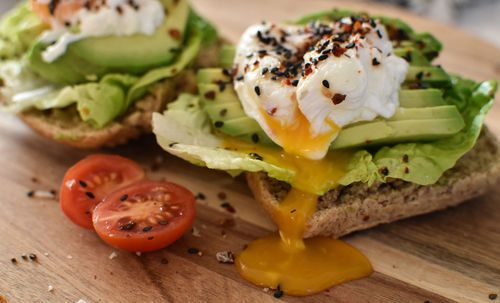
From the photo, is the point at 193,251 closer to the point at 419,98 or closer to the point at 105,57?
the point at 105,57

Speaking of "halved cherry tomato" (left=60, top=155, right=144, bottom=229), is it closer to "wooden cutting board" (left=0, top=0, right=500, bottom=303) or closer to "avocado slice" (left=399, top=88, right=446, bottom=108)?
"wooden cutting board" (left=0, top=0, right=500, bottom=303)

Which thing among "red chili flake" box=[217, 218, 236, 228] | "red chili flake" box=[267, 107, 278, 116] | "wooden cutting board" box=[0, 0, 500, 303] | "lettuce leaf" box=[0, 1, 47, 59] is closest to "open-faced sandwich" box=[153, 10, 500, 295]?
"red chili flake" box=[267, 107, 278, 116]

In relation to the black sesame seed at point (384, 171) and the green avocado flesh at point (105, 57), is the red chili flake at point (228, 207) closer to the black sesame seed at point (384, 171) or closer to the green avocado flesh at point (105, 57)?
the black sesame seed at point (384, 171)

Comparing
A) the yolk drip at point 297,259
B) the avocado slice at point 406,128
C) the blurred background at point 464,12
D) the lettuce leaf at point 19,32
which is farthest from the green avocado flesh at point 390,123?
the blurred background at point 464,12

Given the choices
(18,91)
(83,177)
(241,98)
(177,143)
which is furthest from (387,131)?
(18,91)

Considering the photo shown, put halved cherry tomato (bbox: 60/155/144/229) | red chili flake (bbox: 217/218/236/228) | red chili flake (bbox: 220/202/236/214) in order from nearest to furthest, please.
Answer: halved cherry tomato (bbox: 60/155/144/229), red chili flake (bbox: 217/218/236/228), red chili flake (bbox: 220/202/236/214)

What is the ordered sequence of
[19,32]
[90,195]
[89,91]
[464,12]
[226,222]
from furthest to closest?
[464,12]
[19,32]
[89,91]
[226,222]
[90,195]

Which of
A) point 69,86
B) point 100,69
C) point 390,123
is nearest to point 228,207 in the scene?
point 390,123
